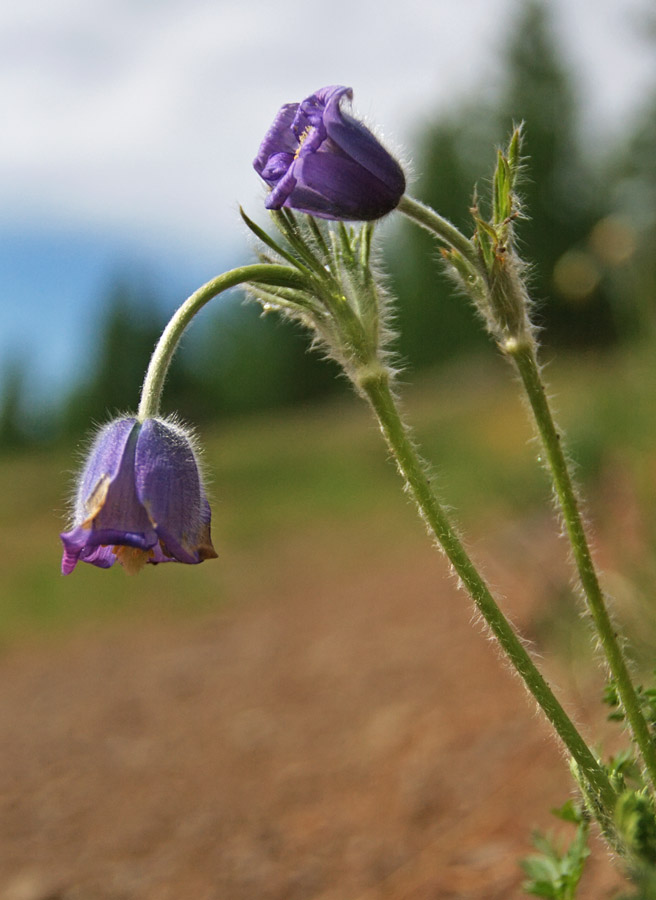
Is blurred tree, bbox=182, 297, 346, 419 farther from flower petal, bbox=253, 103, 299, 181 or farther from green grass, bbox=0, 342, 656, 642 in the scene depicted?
flower petal, bbox=253, 103, 299, 181

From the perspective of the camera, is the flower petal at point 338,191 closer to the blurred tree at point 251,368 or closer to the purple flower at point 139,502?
the purple flower at point 139,502

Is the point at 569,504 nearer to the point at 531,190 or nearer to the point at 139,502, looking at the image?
the point at 139,502

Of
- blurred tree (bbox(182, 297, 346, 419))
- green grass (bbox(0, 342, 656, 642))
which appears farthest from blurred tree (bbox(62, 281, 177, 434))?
green grass (bbox(0, 342, 656, 642))

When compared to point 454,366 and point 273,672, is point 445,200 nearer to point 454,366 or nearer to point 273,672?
point 454,366

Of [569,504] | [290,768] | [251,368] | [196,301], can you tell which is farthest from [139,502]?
[251,368]

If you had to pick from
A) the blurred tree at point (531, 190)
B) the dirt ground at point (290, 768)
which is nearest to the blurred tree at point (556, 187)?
the blurred tree at point (531, 190)

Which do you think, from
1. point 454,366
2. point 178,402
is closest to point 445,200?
point 454,366

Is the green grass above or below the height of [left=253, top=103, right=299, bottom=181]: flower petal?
below
